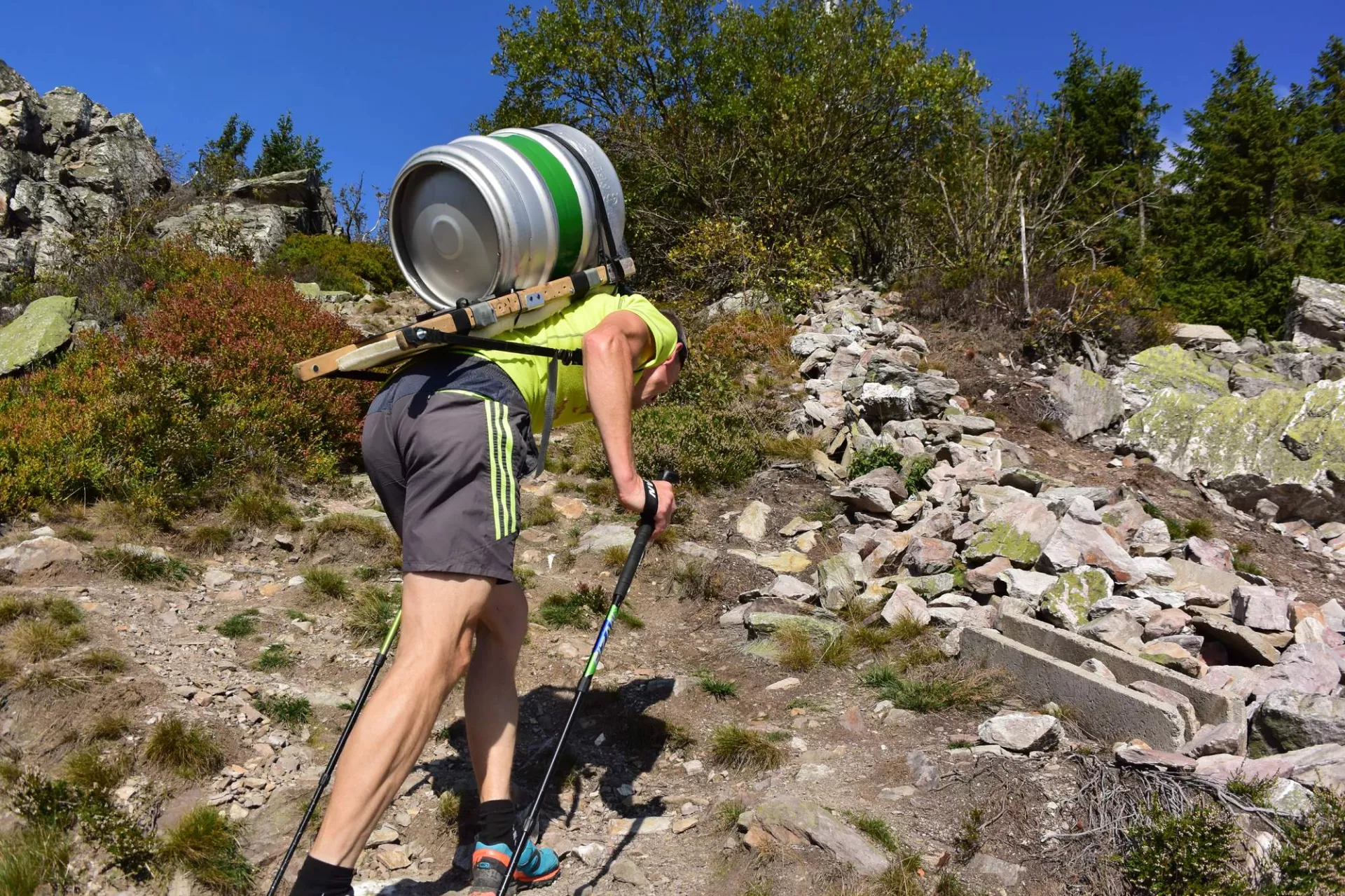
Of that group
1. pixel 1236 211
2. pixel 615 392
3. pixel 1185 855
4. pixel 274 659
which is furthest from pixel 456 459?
pixel 1236 211

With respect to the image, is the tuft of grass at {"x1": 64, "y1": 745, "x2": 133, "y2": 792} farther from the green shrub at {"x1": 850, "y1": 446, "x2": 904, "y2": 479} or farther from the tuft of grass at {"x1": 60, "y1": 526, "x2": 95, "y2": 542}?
the green shrub at {"x1": 850, "y1": 446, "x2": 904, "y2": 479}

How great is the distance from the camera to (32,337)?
939 centimetres

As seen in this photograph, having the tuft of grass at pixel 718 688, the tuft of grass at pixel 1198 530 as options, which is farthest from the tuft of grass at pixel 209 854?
the tuft of grass at pixel 1198 530

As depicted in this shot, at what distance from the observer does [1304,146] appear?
978 inches

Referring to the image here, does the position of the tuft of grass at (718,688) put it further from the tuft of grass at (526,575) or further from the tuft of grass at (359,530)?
the tuft of grass at (359,530)

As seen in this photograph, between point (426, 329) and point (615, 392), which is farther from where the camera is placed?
point (615, 392)

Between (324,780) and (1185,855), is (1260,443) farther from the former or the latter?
(324,780)

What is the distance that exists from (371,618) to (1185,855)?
12.3 feet

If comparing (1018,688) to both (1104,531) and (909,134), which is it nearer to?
(1104,531)

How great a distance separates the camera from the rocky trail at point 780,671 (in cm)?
297

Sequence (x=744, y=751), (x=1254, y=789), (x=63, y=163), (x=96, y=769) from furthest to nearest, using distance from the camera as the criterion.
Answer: (x=63, y=163) < (x=744, y=751) < (x=96, y=769) < (x=1254, y=789)

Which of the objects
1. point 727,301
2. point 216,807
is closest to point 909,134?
point 727,301

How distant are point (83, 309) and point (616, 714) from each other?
35.4 ft

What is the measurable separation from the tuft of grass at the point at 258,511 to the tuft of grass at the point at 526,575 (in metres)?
1.64
